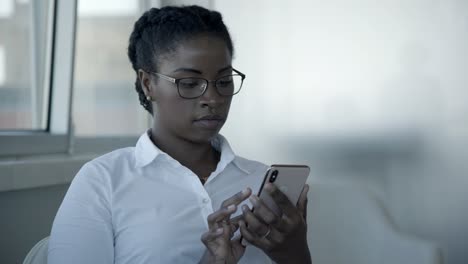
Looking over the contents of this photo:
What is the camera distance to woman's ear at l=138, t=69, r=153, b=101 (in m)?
1.23

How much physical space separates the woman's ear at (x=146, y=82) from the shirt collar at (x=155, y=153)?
0.10 metres

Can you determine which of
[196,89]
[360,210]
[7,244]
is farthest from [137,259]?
[360,210]

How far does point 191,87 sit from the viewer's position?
1.14 m

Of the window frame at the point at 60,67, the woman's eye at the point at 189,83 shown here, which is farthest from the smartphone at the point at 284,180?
the window frame at the point at 60,67

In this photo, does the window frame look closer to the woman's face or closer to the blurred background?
the blurred background

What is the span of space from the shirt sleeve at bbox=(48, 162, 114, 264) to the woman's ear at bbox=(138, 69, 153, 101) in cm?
23

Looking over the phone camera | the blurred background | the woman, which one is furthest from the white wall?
the phone camera

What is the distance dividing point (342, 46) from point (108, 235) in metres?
1.08

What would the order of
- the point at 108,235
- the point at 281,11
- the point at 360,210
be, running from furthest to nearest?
the point at 281,11
the point at 360,210
the point at 108,235

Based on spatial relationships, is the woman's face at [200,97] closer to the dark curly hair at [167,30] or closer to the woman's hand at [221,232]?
the dark curly hair at [167,30]

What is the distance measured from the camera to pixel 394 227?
4.91ft

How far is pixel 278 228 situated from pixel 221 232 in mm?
116

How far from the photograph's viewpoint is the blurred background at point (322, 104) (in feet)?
5.23

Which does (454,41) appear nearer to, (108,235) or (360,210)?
(360,210)
